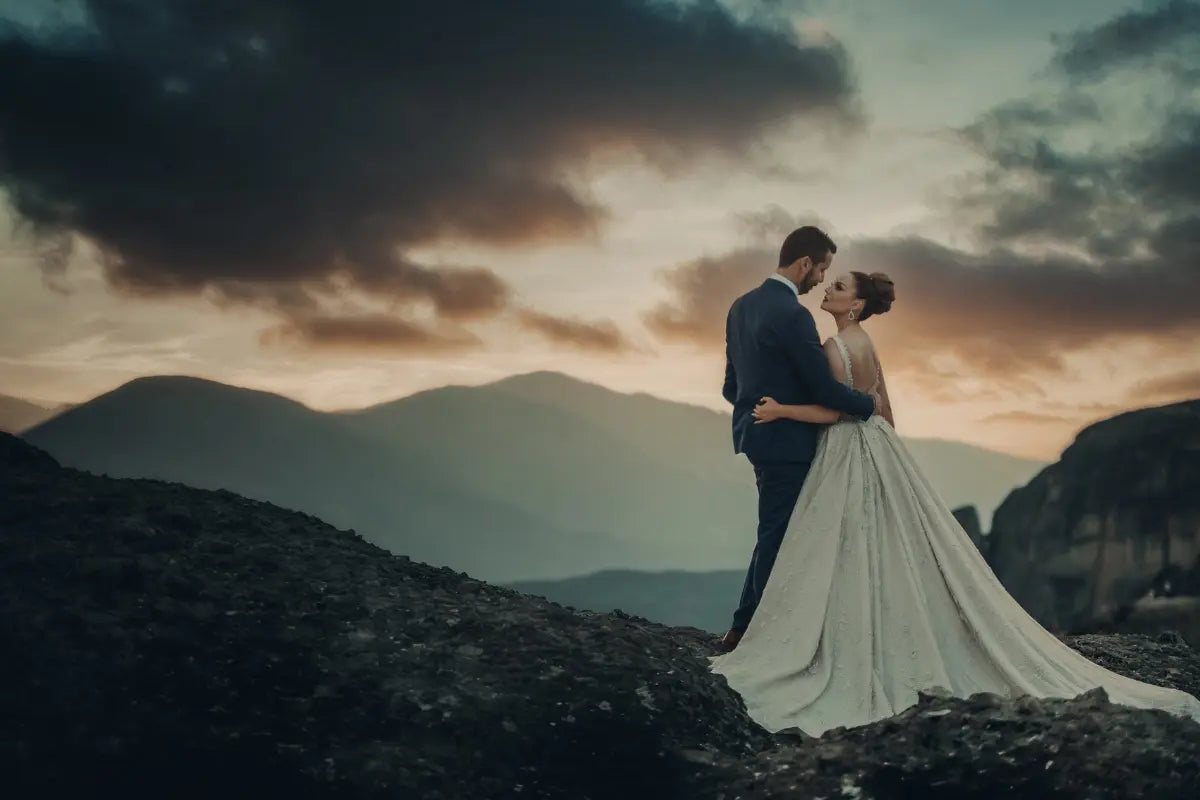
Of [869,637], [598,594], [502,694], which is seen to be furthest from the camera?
[598,594]

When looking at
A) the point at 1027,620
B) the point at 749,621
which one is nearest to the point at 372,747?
the point at 749,621

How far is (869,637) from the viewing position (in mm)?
8422

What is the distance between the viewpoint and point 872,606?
8.58 metres

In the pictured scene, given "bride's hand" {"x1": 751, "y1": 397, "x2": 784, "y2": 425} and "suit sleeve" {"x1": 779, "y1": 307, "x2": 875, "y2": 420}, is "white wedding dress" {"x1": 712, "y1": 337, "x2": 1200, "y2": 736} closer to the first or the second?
"suit sleeve" {"x1": 779, "y1": 307, "x2": 875, "y2": 420}

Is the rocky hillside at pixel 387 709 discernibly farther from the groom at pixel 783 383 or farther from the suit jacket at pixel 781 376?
the suit jacket at pixel 781 376

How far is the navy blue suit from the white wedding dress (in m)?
0.17

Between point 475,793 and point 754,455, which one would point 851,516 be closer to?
point 754,455

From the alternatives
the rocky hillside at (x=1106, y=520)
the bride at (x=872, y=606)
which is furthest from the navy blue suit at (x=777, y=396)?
the rocky hillside at (x=1106, y=520)

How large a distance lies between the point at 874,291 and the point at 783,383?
1.05 m

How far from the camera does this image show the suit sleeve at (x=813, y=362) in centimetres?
870

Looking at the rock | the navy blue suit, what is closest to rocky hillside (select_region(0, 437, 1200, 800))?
the navy blue suit

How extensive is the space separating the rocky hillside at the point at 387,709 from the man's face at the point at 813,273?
2.95 meters

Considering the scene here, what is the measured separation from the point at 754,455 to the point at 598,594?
147 m

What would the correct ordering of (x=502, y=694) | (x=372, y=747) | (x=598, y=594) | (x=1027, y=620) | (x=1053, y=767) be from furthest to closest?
(x=598, y=594)
(x=1027, y=620)
(x=502, y=694)
(x=372, y=747)
(x=1053, y=767)
